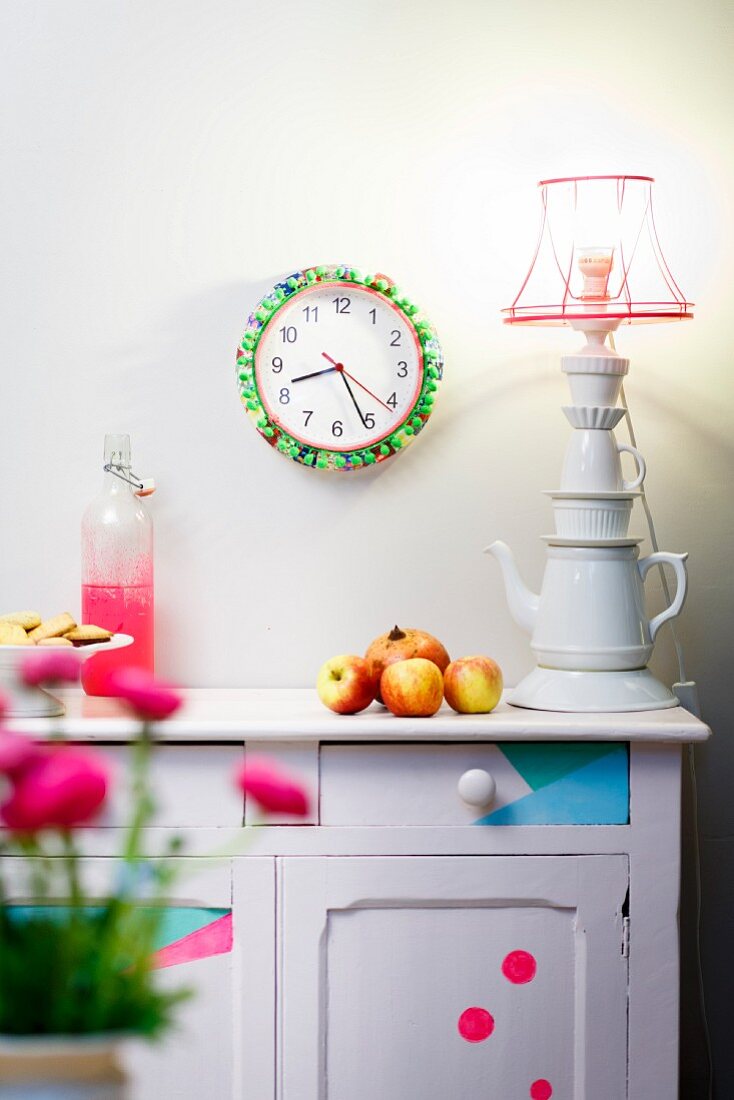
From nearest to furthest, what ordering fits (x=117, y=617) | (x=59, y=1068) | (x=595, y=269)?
(x=59, y=1068), (x=595, y=269), (x=117, y=617)

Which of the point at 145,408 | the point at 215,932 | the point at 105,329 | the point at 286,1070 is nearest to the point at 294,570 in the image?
the point at 145,408

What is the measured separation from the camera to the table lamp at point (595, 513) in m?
1.96

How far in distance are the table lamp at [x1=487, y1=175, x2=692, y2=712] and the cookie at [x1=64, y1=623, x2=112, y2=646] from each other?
62 cm

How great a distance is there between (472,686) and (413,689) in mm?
92

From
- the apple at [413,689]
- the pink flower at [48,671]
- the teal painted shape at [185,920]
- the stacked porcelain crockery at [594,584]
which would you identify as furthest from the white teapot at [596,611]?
the pink flower at [48,671]

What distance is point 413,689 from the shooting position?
6.05ft

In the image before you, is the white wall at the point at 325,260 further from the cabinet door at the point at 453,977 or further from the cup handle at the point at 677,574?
the cabinet door at the point at 453,977

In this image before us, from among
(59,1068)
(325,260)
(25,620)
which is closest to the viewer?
(59,1068)

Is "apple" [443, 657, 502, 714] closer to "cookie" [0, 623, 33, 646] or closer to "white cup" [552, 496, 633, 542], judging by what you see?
"white cup" [552, 496, 633, 542]

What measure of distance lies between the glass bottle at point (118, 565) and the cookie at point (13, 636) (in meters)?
0.23

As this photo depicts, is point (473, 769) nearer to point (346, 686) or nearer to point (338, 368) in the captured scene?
point (346, 686)

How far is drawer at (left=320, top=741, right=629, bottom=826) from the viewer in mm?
1847

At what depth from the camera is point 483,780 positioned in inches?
71.4

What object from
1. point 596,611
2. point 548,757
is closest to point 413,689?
point 548,757
